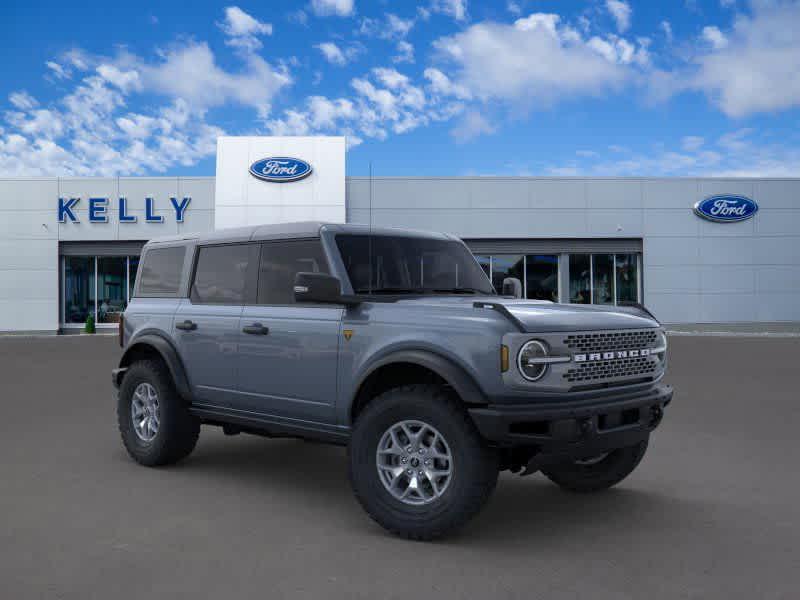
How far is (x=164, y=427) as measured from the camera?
641cm

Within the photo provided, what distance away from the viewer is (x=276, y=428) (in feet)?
18.4

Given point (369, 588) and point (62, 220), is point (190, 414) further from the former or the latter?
point (62, 220)

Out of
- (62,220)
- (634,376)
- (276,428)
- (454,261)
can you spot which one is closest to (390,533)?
(276,428)

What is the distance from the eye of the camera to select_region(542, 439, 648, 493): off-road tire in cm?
554

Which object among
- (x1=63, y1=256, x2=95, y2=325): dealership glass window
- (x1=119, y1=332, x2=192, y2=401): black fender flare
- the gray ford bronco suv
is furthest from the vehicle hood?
(x1=63, y1=256, x2=95, y2=325): dealership glass window

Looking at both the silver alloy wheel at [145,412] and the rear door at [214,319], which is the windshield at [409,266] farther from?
the silver alloy wheel at [145,412]

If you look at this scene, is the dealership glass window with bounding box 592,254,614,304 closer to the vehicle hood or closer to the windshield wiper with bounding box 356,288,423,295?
the vehicle hood

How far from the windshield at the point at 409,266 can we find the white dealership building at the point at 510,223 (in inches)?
1037

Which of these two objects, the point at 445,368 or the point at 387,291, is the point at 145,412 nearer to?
the point at 387,291

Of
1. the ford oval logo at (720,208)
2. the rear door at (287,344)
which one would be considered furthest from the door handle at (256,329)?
the ford oval logo at (720,208)

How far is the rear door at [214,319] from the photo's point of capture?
596cm

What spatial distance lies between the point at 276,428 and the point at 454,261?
1.94 m

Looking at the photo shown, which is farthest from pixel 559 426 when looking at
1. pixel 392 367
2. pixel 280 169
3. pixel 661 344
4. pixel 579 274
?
pixel 579 274

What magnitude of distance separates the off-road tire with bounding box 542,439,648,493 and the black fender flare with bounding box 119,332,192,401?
9.91 feet
